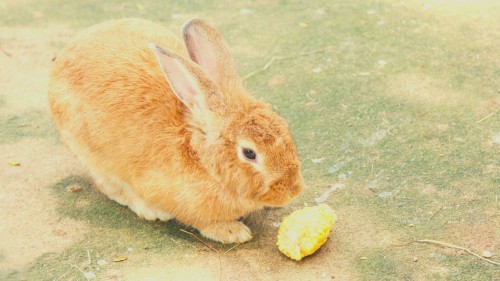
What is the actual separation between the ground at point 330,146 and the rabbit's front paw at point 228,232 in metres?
0.05

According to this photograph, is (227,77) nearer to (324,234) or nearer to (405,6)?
(324,234)

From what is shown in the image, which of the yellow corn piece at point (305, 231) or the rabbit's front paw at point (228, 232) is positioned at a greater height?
the yellow corn piece at point (305, 231)

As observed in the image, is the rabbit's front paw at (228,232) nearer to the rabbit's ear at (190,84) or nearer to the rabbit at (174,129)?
the rabbit at (174,129)

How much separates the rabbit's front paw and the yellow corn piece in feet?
0.78

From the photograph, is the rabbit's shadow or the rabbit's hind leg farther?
the rabbit's hind leg

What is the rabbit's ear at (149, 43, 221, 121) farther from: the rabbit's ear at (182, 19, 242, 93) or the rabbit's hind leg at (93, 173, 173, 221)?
the rabbit's hind leg at (93, 173, 173, 221)

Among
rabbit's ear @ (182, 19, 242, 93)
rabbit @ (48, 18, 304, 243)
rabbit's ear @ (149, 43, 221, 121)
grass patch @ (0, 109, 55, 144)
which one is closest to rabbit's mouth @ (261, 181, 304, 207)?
rabbit @ (48, 18, 304, 243)

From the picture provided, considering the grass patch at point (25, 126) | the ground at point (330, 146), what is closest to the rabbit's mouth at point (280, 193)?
the ground at point (330, 146)

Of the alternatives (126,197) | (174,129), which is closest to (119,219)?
(126,197)

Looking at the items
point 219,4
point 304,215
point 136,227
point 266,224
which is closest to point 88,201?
point 136,227

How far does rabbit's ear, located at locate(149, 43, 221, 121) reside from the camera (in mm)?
3600

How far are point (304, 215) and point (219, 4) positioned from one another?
11.4 ft

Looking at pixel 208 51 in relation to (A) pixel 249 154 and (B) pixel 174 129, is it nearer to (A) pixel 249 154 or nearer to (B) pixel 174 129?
(B) pixel 174 129

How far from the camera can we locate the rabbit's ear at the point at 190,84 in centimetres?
360
